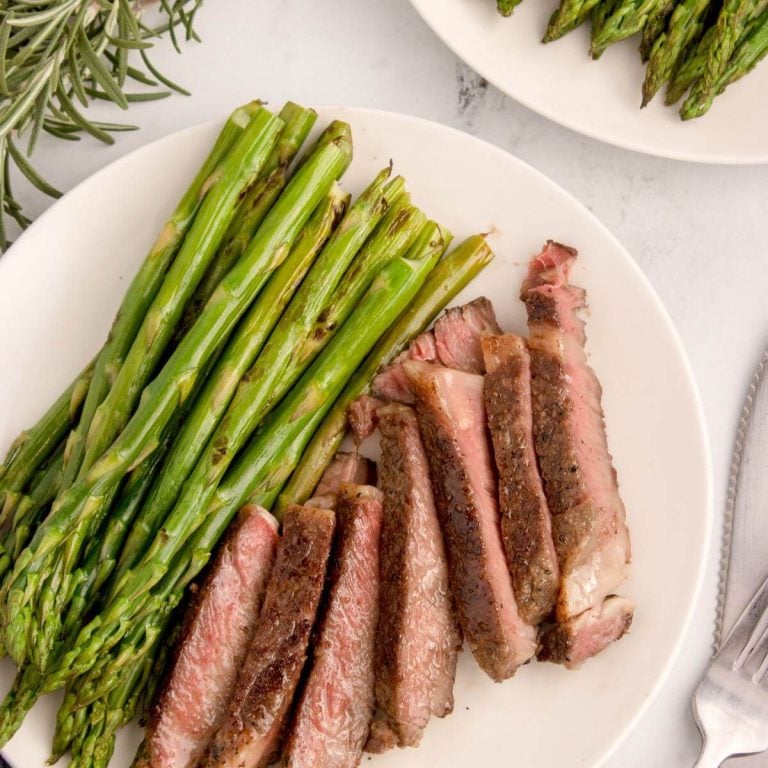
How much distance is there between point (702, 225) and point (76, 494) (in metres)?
Result: 2.47

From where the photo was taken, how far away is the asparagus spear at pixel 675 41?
10.5 ft

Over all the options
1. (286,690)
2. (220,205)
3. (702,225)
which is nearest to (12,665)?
(286,690)

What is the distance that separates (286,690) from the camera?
295 centimetres

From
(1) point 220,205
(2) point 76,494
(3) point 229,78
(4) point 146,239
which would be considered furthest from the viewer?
(3) point 229,78

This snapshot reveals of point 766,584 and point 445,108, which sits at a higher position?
point 445,108

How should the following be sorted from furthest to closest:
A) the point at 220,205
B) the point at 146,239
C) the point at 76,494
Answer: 1. the point at 146,239
2. the point at 220,205
3. the point at 76,494

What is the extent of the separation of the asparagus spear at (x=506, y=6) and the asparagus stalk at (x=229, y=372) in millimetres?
839

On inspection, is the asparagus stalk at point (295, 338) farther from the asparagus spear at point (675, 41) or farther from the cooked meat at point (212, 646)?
the asparagus spear at point (675, 41)

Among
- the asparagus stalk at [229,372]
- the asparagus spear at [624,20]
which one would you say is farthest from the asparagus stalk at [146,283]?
the asparagus spear at [624,20]

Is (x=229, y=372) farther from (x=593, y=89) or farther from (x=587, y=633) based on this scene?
(x=593, y=89)

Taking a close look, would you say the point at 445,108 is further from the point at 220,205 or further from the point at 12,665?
the point at 12,665

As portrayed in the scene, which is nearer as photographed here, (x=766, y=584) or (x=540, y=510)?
(x=540, y=510)

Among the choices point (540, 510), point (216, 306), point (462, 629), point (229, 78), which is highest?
point (229, 78)

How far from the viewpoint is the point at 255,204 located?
321 cm
